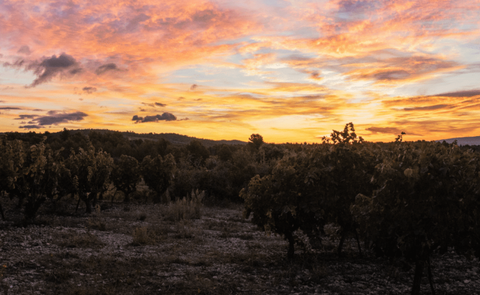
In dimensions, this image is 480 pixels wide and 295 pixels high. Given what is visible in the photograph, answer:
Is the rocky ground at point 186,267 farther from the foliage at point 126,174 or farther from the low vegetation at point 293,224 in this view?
the foliage at point 126,174

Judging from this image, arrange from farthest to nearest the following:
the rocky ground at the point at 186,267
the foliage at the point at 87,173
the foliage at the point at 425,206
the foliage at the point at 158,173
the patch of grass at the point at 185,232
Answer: the foliage at the point at 158,173, the foliage at the point at 87,173, the patch of grass at the point at 185,232, the rocky ground at the point at 186,267, the foliage at the point at 425,206

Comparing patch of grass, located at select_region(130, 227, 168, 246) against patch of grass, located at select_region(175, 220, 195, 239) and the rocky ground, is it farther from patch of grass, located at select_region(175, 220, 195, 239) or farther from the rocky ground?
patch of grass, located at select_region(175, 220, 195, 239)

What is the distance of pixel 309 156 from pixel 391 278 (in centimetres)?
469

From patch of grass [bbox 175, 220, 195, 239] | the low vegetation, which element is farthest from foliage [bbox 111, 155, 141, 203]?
patch of grass [bbox 175, 220, 195, 239]

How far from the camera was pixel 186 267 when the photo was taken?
37.7ft

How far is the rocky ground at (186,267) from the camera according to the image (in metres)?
9.27

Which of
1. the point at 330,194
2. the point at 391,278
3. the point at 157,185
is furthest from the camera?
the point at 157,185

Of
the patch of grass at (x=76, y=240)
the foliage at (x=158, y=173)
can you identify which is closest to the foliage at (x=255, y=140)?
the foliage at (x=158, y=173)

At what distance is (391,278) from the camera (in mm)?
10211

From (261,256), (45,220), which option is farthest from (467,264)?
(45,220)

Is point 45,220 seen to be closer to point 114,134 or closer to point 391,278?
point 391,278

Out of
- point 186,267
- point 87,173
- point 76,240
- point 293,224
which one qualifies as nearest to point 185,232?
point 76,240

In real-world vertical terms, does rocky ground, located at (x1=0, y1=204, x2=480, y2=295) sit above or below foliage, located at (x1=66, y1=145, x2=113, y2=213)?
below

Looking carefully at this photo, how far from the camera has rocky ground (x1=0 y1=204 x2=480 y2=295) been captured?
927 centimetres
